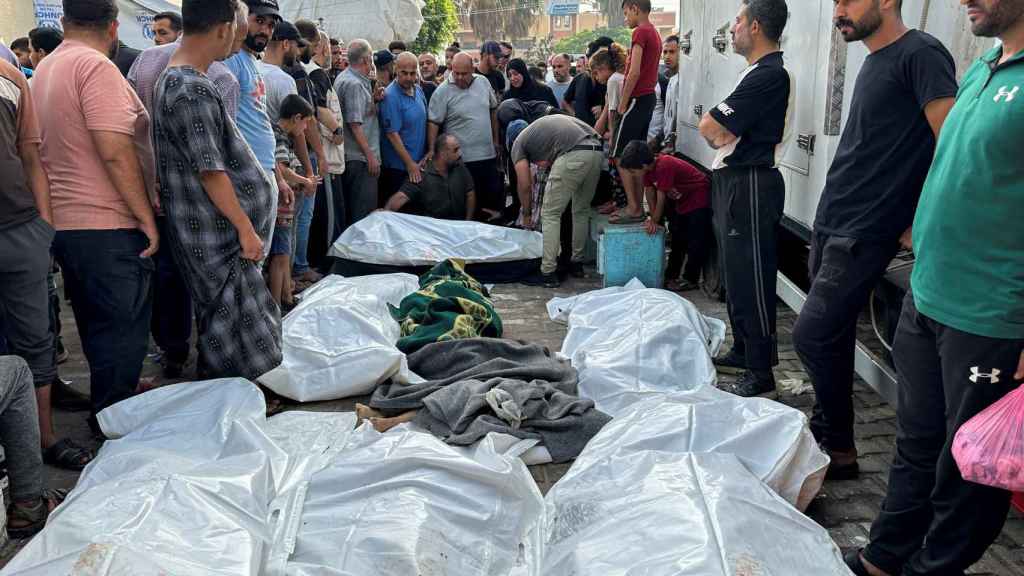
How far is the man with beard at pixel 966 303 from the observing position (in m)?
1.91

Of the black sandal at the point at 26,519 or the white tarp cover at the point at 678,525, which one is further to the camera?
the black sandal at the point at 26,519

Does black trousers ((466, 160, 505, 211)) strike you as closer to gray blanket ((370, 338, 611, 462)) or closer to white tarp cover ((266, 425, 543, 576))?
gray blanket ((370, 338, 611, 462))

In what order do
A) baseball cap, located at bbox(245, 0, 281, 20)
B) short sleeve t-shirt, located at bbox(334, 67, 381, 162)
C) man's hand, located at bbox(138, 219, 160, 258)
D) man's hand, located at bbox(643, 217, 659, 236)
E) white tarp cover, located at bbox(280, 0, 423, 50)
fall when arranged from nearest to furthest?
man's hand, located at bbox(138, 219, 160, 258), baseball cap, located at bbox(245, 0, 281, 20), man's hand, located at bbox(643, 217, 659, 236), short sleeve t-shirt, located at bbox(334, 67, 381, 162), white tarp cover, located at bbox(280, 0, 423, 50)

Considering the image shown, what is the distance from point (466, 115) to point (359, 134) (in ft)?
3.96

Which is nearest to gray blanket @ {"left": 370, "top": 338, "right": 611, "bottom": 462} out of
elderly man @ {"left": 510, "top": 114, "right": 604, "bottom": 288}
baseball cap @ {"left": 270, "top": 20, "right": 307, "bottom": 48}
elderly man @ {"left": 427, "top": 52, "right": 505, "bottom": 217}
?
elderly man @ {"left": 510, "top": 114, "right": 604, "bottom": 288}

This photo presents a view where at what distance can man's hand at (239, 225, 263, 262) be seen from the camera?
344 cm

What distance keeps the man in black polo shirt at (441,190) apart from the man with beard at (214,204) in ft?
12.6

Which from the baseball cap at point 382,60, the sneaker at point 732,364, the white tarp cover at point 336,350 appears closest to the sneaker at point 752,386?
the sneaker at point 732,364

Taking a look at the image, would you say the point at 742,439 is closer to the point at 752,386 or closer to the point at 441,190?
the point at 752,386

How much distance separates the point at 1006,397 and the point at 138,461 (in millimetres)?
2524

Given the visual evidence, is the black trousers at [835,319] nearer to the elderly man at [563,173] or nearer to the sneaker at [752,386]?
the sneaker at [752,386]

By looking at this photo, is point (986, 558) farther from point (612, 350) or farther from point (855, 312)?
point (612, 350)

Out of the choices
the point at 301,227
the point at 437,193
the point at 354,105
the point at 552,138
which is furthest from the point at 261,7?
the point at 437,193

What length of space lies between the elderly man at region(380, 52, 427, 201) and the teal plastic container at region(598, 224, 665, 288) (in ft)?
7.73
